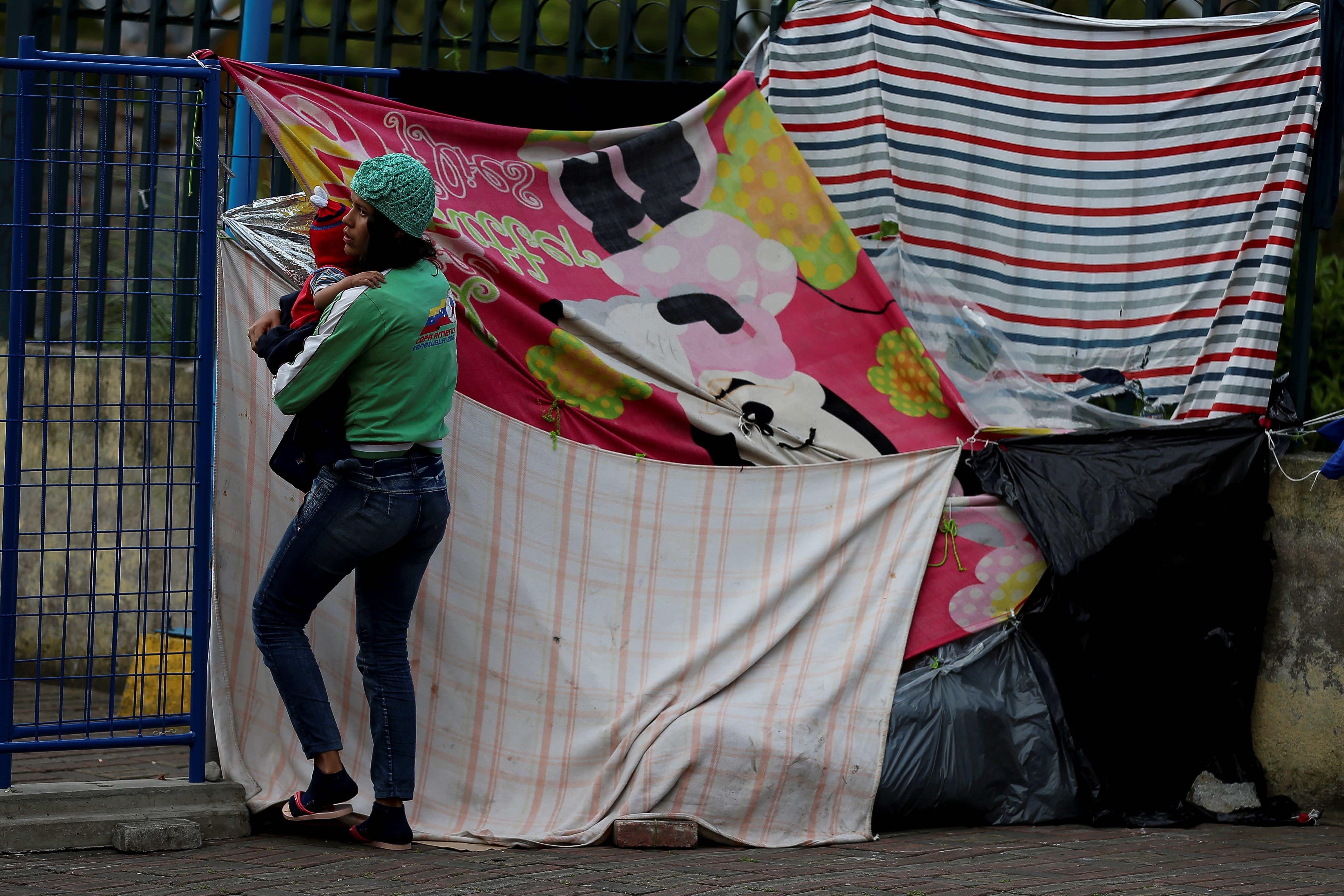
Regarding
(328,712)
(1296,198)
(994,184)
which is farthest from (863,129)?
(328,712)

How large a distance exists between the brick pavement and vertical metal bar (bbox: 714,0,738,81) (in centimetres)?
309

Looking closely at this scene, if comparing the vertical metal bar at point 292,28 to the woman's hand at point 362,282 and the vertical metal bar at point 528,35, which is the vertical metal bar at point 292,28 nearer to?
the vertical metal bar at point 528,35

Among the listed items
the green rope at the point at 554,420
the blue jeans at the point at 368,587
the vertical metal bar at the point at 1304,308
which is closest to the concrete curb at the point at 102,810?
the blue jeans at the point at 368,587

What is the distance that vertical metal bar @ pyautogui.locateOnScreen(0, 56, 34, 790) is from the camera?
4121mm

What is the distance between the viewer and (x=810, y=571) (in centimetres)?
477

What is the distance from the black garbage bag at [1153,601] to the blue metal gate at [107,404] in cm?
285

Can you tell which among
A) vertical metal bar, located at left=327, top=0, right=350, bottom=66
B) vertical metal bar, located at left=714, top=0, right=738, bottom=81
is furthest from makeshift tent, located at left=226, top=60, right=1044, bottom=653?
vertical metal bar, located at left=327, top=0, right=350, bottom=66

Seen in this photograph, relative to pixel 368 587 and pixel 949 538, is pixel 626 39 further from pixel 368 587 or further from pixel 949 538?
pixel 368 587

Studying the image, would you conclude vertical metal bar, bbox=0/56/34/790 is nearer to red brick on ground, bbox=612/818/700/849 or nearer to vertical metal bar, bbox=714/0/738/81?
red brick on ground, bbox=612/818/700/849

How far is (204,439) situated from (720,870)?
6.76 ft

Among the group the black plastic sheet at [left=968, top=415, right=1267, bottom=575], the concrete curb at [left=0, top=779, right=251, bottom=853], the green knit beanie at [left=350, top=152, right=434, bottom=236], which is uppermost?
the green knit beanie at [left=350, top=152, right=434, bottom=236]

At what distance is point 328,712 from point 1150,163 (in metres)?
3.79

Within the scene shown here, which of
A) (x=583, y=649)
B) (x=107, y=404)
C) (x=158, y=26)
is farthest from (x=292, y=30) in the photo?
(x=583, y=649)

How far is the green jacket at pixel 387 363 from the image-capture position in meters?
3.86
